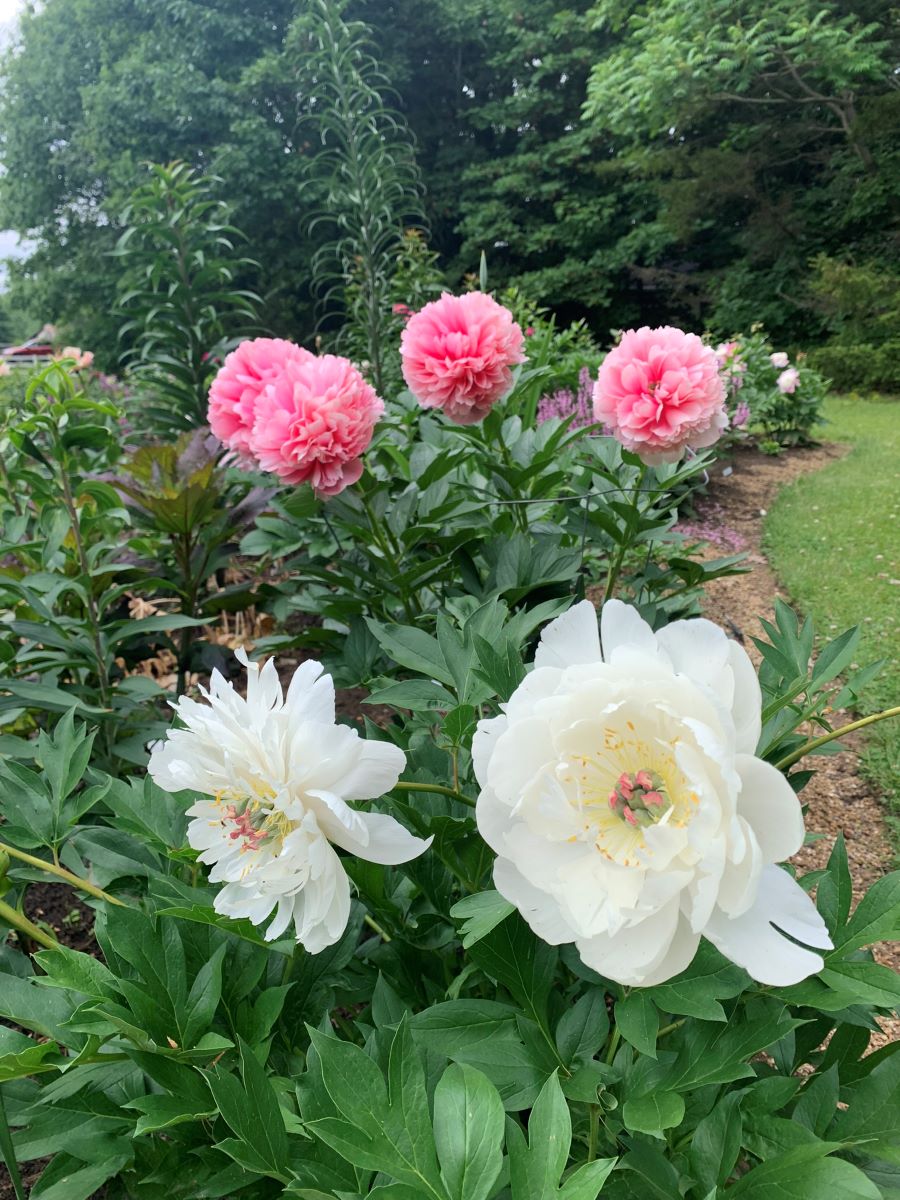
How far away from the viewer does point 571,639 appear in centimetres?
59

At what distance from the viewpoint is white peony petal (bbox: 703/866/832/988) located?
18.5 inches

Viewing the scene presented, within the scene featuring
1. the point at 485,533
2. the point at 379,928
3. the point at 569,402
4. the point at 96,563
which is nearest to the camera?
the point at 379,928

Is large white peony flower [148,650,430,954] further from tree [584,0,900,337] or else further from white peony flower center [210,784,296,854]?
tree [584,0,900,337]

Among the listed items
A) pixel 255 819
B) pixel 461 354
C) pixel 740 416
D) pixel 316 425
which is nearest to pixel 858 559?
pixel 740 416

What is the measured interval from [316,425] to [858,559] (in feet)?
10.8

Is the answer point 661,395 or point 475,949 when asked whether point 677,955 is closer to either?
point 475,949

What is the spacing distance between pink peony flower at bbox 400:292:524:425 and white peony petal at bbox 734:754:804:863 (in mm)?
1145

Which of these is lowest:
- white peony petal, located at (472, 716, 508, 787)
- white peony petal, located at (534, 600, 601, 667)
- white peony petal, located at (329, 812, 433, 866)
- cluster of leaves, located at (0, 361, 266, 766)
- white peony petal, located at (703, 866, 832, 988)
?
cluster of leaves, located at (0, 361, 266, 766)

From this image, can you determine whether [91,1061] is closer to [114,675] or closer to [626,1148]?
[626,1148]

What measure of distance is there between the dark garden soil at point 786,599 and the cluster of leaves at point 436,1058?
241 mm

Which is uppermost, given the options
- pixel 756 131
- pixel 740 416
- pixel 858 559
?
pixel 756 131

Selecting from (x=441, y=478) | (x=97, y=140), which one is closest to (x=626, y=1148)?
(x=441, y=478)

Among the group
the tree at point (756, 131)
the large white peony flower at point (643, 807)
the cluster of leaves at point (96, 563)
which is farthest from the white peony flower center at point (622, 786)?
the tree at point (756, 131)

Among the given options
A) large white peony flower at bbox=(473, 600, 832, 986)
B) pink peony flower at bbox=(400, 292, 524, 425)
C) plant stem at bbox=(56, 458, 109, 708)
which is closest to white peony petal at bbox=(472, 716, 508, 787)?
large white peony flower at bbox=(473, 600, 832, 986)
